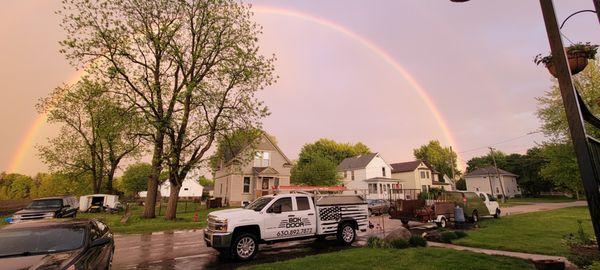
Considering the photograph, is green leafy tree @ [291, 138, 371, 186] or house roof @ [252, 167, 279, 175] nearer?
house roof @ [252, 167, 279, 175]

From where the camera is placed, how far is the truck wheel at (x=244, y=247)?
1037 centimetres

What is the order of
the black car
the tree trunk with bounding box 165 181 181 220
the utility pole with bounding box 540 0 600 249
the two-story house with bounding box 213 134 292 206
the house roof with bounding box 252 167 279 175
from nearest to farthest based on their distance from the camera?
the utility pole with bounding box 540 0 600 249, the black car, the tree trunk with bounding box 165 181 181 220, the two-story house with bounding box 213 134 292 206, the house roof with bounding box 252 167 279 175

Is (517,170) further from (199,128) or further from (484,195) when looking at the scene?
(199,128)

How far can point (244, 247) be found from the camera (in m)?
10.6

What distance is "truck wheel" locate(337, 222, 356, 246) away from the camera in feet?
43.1

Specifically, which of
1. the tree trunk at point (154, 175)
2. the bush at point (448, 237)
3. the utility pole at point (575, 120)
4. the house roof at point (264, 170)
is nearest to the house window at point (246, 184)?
the house roof at point (264, 170)

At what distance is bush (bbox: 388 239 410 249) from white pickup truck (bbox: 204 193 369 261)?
2.30m

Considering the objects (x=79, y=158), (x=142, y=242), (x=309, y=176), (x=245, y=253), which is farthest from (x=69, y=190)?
(x=245, y=253)

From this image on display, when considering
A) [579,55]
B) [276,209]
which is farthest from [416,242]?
[579,55]

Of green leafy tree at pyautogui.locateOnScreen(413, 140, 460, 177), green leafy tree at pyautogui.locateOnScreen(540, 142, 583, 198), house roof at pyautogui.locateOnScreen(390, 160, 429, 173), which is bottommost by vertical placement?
green leafy tree at pyautogui.locateOnScreen(540, 142, 583, 198)

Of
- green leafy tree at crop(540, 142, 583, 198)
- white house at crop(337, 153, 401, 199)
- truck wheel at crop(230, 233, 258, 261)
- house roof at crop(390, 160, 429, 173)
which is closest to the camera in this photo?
truck wheel at crop(230, 233, 258, 261)

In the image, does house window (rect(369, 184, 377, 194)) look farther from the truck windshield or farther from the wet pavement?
the truck windshield

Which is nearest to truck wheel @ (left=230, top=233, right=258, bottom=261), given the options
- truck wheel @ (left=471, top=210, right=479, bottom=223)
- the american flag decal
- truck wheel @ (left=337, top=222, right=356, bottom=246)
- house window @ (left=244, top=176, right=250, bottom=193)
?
the american flag decal

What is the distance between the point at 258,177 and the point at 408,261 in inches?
1345
